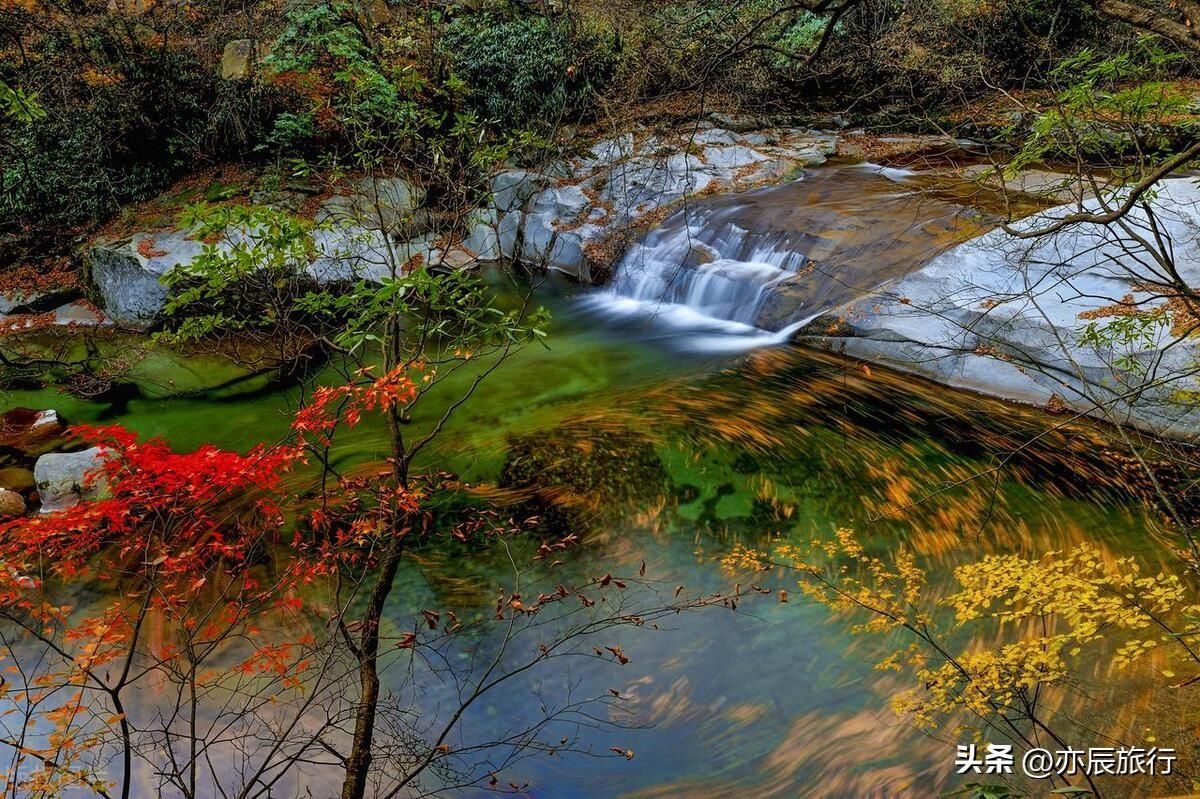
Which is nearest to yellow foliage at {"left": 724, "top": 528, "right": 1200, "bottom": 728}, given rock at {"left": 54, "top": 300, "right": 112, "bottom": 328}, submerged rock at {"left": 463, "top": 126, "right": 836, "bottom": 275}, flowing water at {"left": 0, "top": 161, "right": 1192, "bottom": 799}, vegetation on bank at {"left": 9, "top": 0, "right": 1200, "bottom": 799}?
vegetation on bank at {"left": 9, "top": 0, "right": 1200, "bottom": 799}

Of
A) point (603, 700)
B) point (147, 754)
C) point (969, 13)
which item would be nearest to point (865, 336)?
point (603, 700)

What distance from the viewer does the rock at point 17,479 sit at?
20.9ft

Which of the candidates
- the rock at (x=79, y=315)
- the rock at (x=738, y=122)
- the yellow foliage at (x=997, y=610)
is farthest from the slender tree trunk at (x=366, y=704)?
the rock at (x=738, y=122)

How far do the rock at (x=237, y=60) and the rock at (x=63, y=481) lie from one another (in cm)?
966

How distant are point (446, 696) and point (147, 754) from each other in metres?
1.82

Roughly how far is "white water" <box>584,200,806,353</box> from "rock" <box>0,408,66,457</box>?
742 cm

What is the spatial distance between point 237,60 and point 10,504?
1051 centimetres

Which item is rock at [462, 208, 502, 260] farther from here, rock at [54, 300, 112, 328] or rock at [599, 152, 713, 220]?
rock at [54, 300, 112, 328]

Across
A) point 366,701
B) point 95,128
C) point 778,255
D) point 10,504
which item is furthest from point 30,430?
point 778,255

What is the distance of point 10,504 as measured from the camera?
5957 millimetres

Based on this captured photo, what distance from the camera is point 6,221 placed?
38.7 feet

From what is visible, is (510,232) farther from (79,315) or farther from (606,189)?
(79,315)

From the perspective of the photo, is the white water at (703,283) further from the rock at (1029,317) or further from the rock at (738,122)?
the rock at (738,122)

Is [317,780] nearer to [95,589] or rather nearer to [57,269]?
[95,589]
